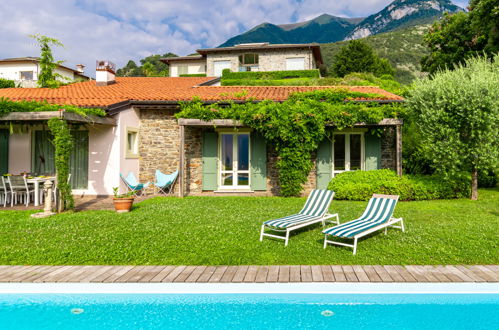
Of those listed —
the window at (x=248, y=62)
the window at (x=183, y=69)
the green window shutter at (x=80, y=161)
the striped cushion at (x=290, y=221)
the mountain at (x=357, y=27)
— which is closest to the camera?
the striped cushion at (x=290, y=221)

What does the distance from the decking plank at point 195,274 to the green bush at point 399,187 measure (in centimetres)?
741

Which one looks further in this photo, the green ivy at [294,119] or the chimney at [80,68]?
the chimney at [80,68]

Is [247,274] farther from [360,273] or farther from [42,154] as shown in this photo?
[42,154]

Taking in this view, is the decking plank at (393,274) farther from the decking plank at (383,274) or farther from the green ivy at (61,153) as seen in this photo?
the green ivy at (61,153)

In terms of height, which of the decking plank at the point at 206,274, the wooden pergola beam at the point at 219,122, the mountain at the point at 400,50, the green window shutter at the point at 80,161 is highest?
the mountain at the point at 400,50

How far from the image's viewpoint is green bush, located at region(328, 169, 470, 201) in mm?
10883

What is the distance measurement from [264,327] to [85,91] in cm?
1409

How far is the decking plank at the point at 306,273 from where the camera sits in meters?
4.20

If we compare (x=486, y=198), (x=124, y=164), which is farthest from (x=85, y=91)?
(x=486, y=198)

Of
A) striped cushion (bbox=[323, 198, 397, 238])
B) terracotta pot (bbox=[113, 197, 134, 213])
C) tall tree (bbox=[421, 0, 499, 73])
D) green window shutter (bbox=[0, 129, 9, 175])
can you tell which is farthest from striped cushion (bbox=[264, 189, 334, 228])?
tall tree (bbox=[421, 0, 499, 73])

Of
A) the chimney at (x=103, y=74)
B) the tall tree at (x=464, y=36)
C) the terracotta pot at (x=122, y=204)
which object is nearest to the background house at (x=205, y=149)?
the terracotta pot at (x=122, y=204)

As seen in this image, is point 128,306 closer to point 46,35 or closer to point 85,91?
point 85,91

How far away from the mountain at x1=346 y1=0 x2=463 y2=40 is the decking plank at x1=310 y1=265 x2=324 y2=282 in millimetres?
143255

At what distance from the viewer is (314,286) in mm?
4051
